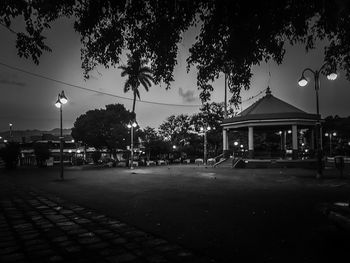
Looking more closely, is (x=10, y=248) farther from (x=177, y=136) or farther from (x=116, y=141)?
(x=177, y=136)

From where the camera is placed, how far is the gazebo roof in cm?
3102

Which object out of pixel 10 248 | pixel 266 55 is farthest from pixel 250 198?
pixel 10 248

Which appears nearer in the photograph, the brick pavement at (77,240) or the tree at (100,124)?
the brick pavement at (77,240)

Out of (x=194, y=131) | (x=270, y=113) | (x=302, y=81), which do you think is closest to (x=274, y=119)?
(x=270, y=113)

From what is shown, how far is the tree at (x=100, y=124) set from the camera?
5559cm

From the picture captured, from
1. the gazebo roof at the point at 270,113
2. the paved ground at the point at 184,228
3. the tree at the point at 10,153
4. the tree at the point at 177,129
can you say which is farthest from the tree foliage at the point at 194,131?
the paved ground at the point at 184,228

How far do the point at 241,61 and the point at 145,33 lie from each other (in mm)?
2393

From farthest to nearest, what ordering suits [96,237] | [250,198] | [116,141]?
1. [116,141]
2. [250,198]
3. [96,237]

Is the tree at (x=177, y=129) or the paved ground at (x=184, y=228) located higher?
the tree at (x=177, y=129)

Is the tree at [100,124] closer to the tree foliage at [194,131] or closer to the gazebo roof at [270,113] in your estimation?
the tree foliage at [194,131]

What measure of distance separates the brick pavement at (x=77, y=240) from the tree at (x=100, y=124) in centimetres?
4566

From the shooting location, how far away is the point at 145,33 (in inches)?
282

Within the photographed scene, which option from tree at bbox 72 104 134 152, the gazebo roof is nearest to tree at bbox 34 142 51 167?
tree at bbox 72 104 134 152

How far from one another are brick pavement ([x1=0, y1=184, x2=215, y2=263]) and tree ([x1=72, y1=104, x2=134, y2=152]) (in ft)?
150
